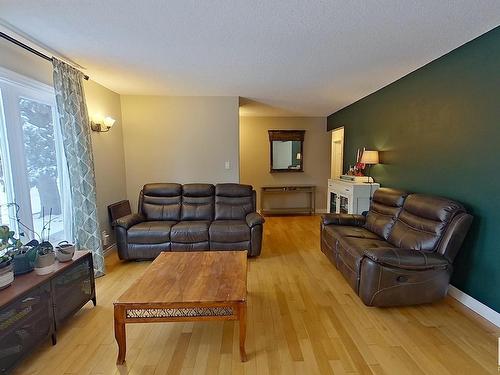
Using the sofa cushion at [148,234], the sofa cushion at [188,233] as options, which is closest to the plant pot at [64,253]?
the sofa cushion at [148,234]

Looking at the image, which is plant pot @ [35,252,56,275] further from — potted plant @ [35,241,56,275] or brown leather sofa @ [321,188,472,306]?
brown leather sofa @ [321,188,472,306]

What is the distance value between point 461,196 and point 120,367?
10.4 feet

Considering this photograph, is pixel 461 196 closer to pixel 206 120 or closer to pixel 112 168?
pixel 206 120

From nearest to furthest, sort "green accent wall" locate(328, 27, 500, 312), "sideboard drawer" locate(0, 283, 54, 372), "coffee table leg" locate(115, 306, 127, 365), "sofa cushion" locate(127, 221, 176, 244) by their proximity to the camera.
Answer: "sideboard drawer" locate(0, 283, 54, 372)
"coffee table leg" locate(115, 306, 127, 365)
"green accent wall" locate(328, 27, 500, 312)
"sofa cushion" locate(127, 221, 176, 244)

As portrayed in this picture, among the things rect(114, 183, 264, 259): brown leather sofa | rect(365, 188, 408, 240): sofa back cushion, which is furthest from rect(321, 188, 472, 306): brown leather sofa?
rect(114, 183, 264, 259): brown leather sofa

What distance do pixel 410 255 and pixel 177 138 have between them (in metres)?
3.63

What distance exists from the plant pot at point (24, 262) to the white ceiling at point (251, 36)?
5.65 feet

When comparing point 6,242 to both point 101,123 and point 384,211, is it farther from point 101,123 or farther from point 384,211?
point 384,211

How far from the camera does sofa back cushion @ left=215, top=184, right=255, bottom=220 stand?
381cm

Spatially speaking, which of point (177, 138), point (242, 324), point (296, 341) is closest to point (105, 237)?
point (177, 138)

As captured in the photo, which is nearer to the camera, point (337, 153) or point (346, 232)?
point (346, 232)

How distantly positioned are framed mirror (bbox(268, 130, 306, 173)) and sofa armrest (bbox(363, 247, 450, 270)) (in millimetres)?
4156

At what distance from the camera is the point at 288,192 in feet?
20.1

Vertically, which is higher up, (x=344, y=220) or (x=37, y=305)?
(x=344, y=220)
